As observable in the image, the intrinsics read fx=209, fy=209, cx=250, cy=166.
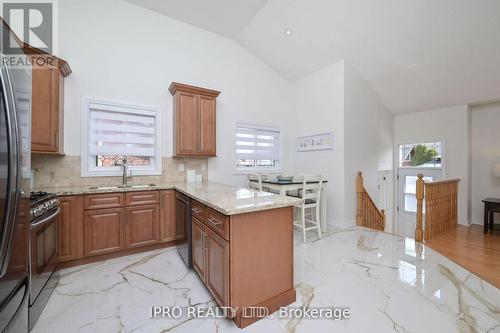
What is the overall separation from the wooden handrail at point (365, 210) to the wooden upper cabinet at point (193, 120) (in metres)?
2.76

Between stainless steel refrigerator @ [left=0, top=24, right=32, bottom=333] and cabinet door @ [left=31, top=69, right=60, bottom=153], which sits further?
cabinet door @ [left=31, top=69, right=60, bottom=153]

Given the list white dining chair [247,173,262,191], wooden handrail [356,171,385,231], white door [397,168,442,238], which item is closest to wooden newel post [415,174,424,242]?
wooden handrail [356,171,385,231]

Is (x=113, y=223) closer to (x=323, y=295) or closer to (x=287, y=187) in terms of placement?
(x=287, y=187)

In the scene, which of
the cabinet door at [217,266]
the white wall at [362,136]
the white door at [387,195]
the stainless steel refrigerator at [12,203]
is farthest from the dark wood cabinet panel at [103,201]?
the white door at [387,195]

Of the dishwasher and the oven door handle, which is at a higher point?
the oven door handle

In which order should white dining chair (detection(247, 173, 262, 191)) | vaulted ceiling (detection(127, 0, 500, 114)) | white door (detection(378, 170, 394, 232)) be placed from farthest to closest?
1. white door (detection(378, 170, 394, 232))
2. white dining chair (detection(247, 173, 262, 191))
3. vaulted ceiling (detection(127, 0, 500, 114))

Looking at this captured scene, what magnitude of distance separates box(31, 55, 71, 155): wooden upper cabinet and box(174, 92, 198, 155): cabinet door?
4.58 ft

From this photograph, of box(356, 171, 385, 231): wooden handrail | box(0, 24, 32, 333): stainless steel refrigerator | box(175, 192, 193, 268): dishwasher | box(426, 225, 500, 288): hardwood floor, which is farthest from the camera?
box(356, 171, 385, 231): wooden handrail

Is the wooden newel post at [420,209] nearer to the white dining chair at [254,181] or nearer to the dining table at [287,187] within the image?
the dining table at [287,187]

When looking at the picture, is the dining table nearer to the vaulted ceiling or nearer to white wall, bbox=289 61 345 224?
white wall, bbox=289 61 345 224

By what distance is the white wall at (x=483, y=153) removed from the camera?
13.9 ft

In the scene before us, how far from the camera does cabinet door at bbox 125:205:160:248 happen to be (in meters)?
2.64

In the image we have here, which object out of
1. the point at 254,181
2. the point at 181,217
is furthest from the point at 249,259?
the point at 254,181

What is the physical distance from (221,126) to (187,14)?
1919 mm
